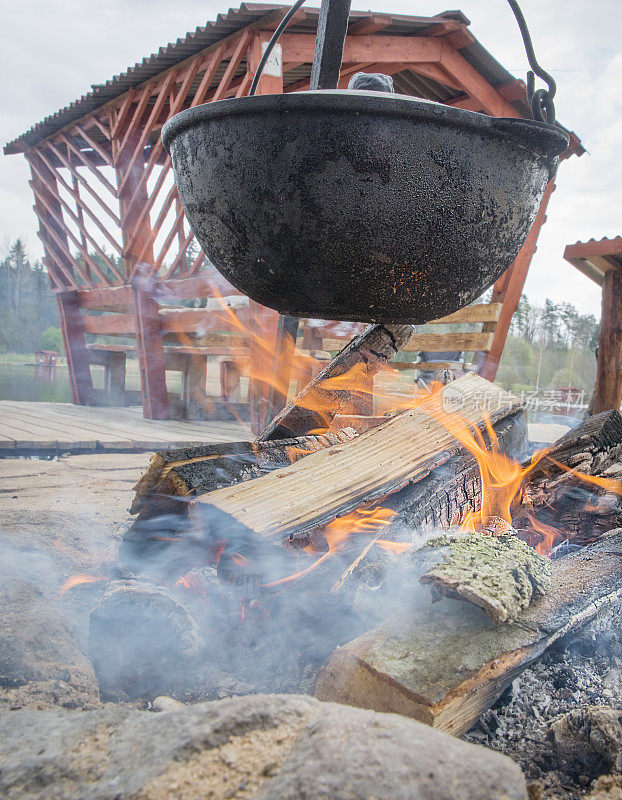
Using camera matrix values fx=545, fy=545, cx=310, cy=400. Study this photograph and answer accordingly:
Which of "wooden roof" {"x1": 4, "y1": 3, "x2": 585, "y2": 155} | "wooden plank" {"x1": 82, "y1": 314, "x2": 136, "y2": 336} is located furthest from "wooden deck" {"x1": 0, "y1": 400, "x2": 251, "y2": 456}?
"wooden roof" {"x1": 4, "y1": 3, "x2": 585, "y2": 155}

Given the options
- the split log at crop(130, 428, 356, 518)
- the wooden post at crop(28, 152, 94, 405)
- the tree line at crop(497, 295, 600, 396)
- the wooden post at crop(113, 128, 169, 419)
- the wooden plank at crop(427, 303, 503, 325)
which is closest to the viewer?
the split log at crop(130, 428, 356, 518)

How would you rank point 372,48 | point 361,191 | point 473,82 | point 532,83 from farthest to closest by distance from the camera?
1. point 473,82
2. point 372,48
3. point 532,83
4. point 361,191

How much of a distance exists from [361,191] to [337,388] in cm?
176

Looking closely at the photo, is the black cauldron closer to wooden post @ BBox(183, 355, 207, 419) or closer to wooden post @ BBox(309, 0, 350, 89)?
wooden post @ BBox(309, 0, 350, 89)

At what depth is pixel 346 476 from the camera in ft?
6.59

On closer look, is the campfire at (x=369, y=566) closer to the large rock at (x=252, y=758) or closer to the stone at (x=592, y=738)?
the stone at (x=592, y=738)

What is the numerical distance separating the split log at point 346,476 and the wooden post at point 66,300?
5.99 meters

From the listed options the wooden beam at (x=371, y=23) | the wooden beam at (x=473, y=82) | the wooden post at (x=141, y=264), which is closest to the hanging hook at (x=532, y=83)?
the wooden beam at (x=371, y=23)

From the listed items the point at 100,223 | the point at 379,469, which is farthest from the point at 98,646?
the point at 100,223

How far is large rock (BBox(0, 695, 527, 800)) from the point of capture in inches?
24.8

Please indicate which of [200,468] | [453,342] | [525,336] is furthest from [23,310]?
[200,468]

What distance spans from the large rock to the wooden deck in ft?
12.4

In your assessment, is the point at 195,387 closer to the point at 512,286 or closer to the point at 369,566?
the point at 512,286

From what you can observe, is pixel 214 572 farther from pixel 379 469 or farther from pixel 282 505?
pixel 379 469
